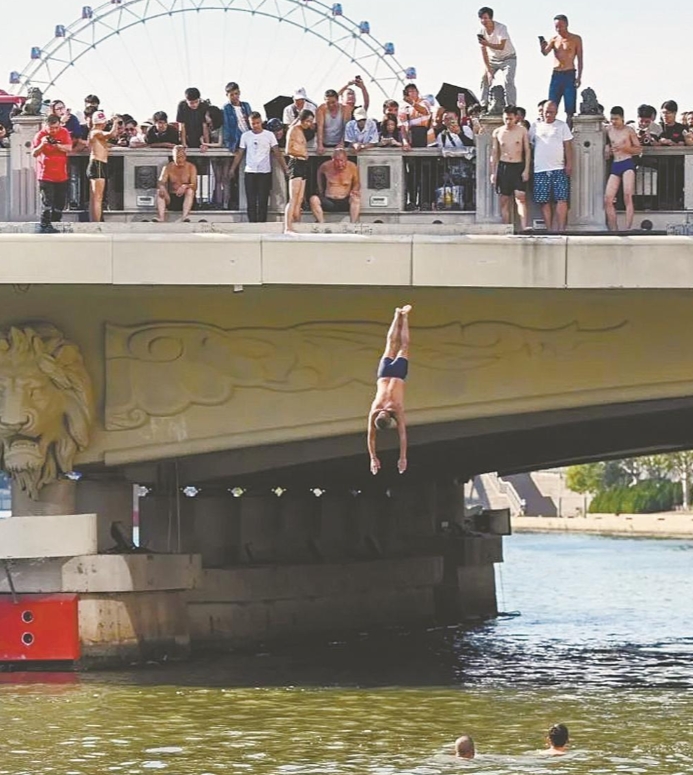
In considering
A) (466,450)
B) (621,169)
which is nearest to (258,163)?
(621,169)

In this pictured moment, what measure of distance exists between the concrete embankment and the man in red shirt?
9682 cm

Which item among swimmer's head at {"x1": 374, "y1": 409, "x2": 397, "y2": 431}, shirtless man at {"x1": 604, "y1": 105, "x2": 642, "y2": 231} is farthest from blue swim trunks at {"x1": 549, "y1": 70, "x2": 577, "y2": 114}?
swimmer's head at {"x1": 374, "y1": 409, "x2": 397, "y2": 431}

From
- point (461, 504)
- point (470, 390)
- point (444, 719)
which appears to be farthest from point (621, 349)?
point (461, 504)

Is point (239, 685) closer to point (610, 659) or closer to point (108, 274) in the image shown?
point (108, 274)

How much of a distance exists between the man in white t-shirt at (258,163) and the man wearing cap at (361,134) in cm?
114

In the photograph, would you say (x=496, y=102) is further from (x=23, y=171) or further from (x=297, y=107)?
(x=23, y=171)

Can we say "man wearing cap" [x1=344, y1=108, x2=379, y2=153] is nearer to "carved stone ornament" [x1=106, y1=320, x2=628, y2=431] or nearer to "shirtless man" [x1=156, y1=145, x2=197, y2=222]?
"shirtless man" [x1=156, y1=145, x2=197, y2=222]

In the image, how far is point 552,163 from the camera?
31.3 metres

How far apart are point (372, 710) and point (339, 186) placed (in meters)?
7.69

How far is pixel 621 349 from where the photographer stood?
31781mm

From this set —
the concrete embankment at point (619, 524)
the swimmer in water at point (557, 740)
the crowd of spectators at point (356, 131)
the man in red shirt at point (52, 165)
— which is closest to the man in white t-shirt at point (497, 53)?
the crowd of spectators at point (356, 131)

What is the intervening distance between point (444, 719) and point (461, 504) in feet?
87.8

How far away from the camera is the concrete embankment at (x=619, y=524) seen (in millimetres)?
127562

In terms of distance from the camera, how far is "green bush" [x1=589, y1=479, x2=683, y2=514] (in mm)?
147375
